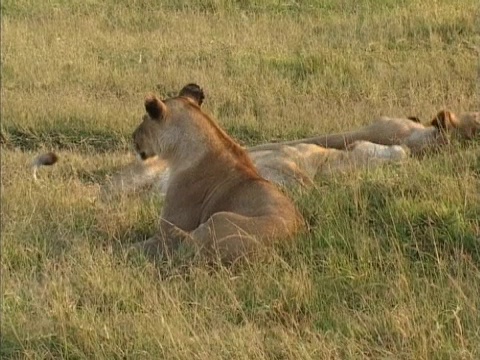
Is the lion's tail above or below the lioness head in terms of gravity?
below

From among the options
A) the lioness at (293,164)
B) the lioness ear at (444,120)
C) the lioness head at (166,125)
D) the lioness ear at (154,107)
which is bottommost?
the lioness at (293,164)

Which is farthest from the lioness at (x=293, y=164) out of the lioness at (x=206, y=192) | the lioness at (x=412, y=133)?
the lioness at (x=206, y=192)

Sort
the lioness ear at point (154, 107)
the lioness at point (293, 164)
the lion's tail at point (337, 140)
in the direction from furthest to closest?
the lion's tail at point (337, 140), the lioness at point (293, 164), the lioness ear at point (154, 107)

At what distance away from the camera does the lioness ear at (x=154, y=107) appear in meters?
5.61

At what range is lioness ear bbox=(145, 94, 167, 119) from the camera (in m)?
5.61

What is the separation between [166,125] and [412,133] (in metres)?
2.36

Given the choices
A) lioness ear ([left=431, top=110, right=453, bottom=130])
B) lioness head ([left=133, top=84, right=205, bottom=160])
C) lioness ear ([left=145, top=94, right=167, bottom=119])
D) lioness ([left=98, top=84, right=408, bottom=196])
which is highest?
lioness ear ([left=145, top=94, right=167, bottom=119])

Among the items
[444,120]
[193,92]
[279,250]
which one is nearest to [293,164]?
[193,92]

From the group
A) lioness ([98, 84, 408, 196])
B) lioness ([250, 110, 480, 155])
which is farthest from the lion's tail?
lioness ([98, 84, 408, 196])

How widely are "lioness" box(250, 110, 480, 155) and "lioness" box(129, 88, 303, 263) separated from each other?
62.3 inches

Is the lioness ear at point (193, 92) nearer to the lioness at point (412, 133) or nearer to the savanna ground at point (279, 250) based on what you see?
the savanna ground at point (279, 250)

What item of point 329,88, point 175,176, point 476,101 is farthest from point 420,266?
point 329,88

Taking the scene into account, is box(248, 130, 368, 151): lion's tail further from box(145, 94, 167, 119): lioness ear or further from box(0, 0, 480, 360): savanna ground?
box(145, 94, 167, 119): lioness ear

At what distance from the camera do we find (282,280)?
434 centimetres
